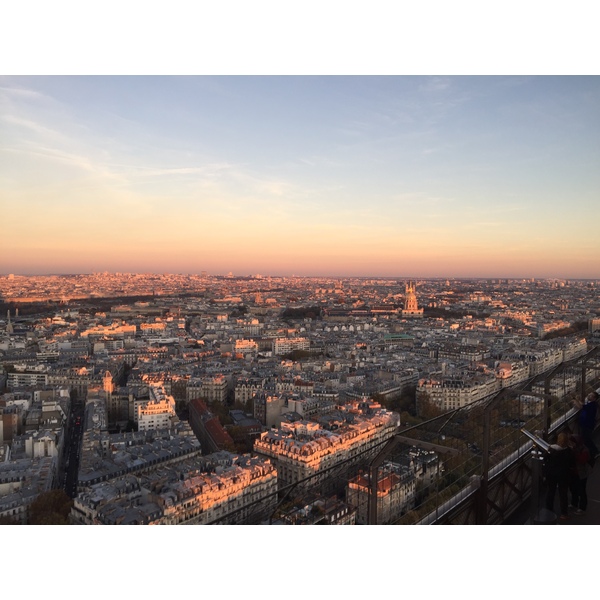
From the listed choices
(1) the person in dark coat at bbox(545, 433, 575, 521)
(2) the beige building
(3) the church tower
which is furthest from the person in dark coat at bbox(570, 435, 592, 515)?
(3) the church tower

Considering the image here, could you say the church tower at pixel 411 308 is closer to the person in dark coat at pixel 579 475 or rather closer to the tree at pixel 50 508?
the tree at pixel 50 508

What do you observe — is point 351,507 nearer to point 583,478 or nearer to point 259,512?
point 259,512

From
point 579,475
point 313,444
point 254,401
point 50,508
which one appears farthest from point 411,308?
point 579,475

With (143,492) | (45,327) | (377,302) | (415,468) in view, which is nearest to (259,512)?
(415,468)

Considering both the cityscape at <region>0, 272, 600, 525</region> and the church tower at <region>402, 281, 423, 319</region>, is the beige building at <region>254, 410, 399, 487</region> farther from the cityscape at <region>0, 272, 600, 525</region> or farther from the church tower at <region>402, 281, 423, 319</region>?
the church tower at <region>402, 281, 423, 319</region>

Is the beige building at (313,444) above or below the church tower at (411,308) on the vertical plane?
below

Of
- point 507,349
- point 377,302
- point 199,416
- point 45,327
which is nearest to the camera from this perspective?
point 199,416

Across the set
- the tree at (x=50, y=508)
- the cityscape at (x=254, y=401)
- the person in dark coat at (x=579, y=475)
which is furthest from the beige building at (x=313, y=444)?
the person in dark coat at (x=579, y=475)

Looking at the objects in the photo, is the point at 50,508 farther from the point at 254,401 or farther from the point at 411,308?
the point at 411,308
